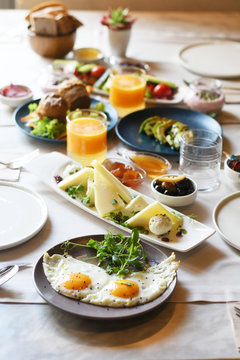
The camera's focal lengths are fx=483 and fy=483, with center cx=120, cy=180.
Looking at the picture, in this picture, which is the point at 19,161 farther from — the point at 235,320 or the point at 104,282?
the point at 235,320

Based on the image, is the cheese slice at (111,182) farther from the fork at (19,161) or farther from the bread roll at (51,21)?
the bread roll at (51,21)

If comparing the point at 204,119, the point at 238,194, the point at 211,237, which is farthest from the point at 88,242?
the point at 204,119

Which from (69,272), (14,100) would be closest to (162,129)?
(14,100)

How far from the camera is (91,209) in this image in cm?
168

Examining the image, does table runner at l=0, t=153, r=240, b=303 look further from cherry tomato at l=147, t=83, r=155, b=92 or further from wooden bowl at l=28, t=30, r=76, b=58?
wooden bowl at l=28, t=30, r=76, b=58

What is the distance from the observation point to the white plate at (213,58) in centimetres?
291

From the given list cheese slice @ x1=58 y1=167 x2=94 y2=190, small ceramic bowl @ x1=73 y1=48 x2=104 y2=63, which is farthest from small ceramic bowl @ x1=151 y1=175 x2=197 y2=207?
small ceramic bowl @ x1=73 y1=48 x2=104 y2=63

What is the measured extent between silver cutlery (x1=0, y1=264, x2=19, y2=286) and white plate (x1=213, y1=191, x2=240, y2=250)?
667 mm

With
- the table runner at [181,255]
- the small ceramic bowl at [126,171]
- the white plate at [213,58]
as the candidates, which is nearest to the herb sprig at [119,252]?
the table runner at [181,255]

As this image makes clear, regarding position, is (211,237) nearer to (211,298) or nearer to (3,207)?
(211,298)

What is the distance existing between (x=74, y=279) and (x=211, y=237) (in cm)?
54

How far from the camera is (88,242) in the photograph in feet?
4.83

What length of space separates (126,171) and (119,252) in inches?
21.5

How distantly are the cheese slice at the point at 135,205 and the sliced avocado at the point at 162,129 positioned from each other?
2.03 feet
